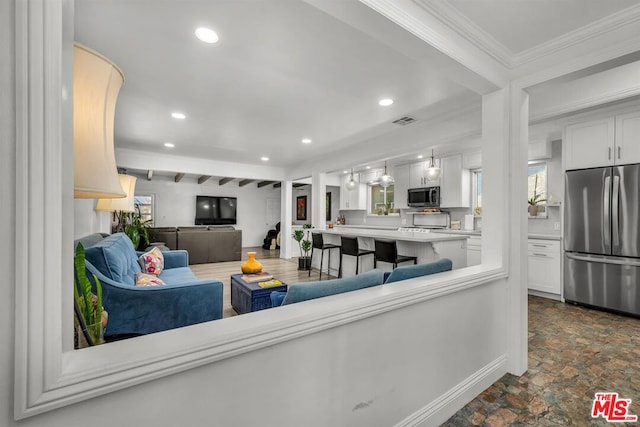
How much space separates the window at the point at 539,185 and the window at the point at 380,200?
304 cm

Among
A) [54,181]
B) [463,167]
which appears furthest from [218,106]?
[463,167]

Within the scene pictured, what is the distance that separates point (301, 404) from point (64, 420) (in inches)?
29.2

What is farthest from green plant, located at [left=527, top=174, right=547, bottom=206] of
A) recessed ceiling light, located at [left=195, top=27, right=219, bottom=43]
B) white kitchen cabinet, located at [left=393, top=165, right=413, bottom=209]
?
recessed ceiling light, located at [left=195, top=27, right=219, bottom=43]

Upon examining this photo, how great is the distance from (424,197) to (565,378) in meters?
4.41

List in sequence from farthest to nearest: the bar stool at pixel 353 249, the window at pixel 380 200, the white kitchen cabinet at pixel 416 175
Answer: the window at pixel 380 200, the white kitchen cabinet at pixel 416 175, the bar stool at pixel 353 249

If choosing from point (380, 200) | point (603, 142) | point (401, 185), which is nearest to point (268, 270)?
point (401, 185)

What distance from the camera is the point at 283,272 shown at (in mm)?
5832

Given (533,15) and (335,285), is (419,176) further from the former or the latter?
(335,285)

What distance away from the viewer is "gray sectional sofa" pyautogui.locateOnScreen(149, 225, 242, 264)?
22.1 ft

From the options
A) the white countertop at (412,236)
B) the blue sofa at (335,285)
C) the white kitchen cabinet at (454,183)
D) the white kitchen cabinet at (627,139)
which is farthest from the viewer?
the white kitchen cabinet at (454,183)

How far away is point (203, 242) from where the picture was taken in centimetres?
691

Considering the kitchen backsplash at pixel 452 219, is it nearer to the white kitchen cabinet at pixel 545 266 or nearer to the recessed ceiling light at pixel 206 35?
the white kitchen cabinet at pixel 545 266

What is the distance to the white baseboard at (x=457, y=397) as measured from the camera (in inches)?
61.8

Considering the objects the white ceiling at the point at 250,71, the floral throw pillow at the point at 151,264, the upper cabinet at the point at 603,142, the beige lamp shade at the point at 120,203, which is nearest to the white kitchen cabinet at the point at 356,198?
the white ceiling at the point at 250,71
